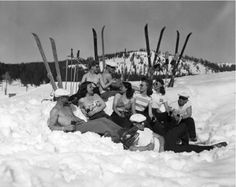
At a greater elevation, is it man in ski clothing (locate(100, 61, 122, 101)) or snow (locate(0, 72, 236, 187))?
man in ski clothing (locate(100, 61, 122, 101))

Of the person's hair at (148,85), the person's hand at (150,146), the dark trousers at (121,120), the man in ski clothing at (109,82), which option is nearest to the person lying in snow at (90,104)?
the dark trousers at (121,120)

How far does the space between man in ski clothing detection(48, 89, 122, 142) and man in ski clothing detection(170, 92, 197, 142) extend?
1414mm

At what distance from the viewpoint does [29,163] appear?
4.46m

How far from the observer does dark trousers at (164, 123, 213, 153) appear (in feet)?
20.4

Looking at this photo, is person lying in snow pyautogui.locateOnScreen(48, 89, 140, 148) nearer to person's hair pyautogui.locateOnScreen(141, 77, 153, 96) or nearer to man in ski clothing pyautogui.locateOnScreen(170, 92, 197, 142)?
person's hair pyautogui.locateOnScreen(141, 77, 153, 96)

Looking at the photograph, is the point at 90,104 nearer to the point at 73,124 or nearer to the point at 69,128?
the point at 73,124

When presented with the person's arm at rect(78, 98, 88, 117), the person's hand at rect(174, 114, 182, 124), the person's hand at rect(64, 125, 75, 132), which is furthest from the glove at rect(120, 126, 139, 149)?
the person's hand at rect(174, 114, 182, 124)

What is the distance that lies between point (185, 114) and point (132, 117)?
5.48ft

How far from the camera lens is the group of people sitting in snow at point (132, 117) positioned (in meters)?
5.99

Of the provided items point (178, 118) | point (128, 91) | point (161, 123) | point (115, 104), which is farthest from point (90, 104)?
point (178, 118)

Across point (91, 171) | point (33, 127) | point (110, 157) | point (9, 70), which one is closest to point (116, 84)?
point (33, 127)

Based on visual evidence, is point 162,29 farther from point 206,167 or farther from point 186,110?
point 206,167

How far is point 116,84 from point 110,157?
4.26 metres

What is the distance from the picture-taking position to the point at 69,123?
6480mm
